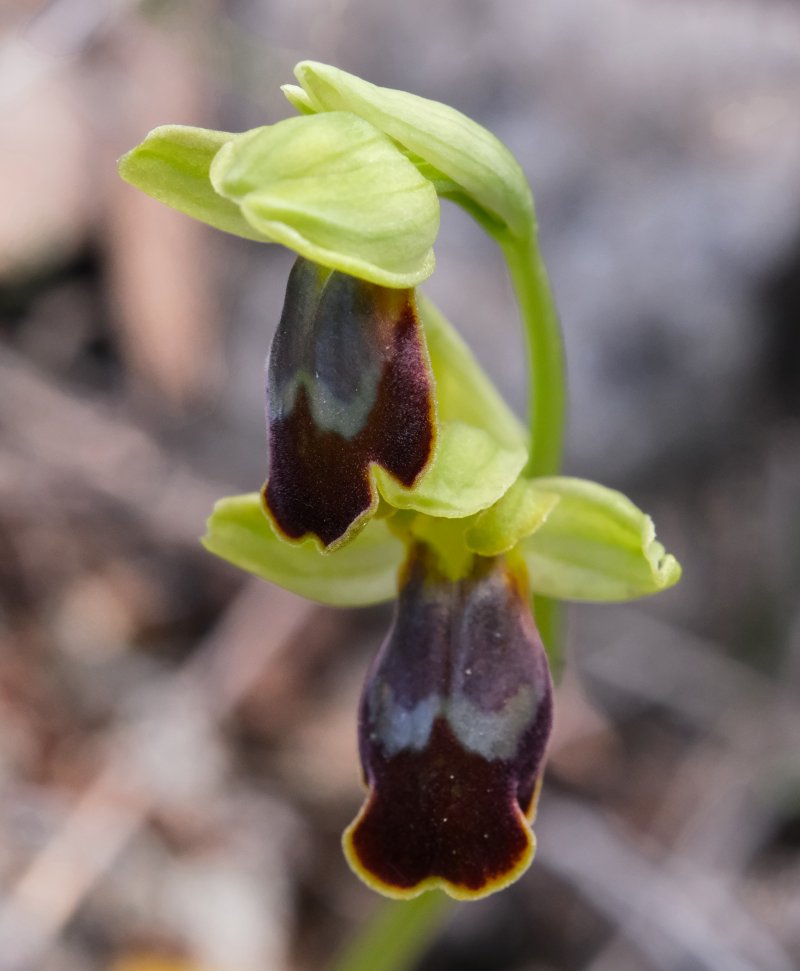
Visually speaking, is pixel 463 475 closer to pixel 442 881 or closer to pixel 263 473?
pixel 442 881

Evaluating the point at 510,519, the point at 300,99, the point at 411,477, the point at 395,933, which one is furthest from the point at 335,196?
the point at 395,933

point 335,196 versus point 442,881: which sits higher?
point 335,196

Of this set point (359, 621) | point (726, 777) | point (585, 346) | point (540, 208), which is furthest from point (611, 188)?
point (726, 777)

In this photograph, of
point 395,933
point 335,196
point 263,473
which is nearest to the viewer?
point 335,196

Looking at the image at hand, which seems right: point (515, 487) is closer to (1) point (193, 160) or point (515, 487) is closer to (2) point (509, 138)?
(1) point (193, 160)

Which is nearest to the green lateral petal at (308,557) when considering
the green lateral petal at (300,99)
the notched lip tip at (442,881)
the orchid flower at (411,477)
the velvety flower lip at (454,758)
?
the orchid flower at (411,477)

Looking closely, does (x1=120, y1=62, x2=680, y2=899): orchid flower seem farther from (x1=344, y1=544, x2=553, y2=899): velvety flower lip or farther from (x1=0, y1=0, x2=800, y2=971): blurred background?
(x1=0, y1=0, x2=800, y2=971): blurred background
